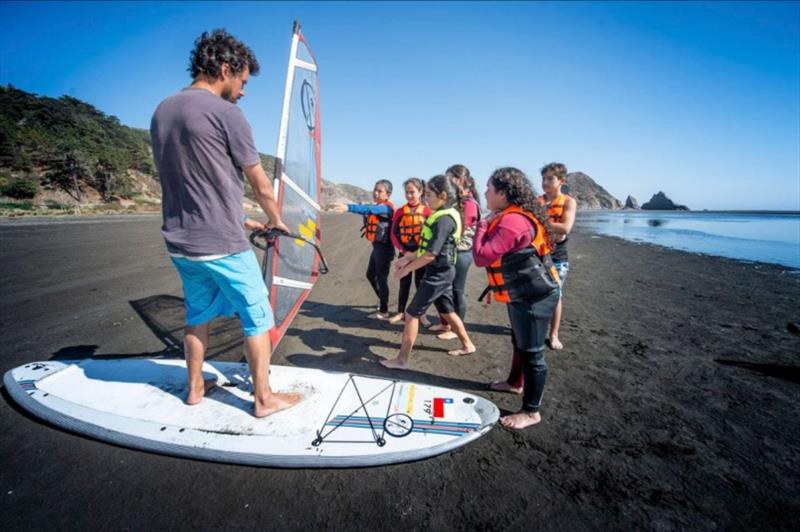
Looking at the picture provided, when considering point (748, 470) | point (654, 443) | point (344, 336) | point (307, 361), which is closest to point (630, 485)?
point (654, 443)

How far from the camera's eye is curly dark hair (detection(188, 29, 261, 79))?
6.99ft

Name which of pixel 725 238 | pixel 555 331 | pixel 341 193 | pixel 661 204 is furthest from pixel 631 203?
pixel 555 331

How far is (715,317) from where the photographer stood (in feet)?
18.6

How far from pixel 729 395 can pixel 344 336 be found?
4.36 m

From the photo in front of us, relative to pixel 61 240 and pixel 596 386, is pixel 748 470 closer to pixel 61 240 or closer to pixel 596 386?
pixel 596 386

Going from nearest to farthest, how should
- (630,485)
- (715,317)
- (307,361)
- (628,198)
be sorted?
1. (630,485)
2. (307,361)
3. (715,317)
4. (628,198)

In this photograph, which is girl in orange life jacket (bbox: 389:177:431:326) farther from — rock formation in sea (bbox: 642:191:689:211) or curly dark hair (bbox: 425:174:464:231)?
rock formation in sea (bbox: 642:191:689:211)

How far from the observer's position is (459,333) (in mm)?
4031

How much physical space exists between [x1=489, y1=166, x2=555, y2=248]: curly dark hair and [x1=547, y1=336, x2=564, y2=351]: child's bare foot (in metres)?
2.21

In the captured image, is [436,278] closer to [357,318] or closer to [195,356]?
[195,356]

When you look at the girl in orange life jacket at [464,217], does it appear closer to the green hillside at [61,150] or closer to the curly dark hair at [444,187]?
the curly dark hair at [444,187]

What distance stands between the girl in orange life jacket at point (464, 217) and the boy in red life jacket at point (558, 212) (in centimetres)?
84

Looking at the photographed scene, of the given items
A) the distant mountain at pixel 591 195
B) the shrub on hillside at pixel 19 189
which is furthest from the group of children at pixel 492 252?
the distant mountain at pixel 591 195

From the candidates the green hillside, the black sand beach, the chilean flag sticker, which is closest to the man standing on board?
the black sand beach
